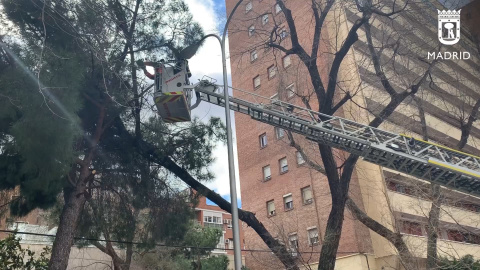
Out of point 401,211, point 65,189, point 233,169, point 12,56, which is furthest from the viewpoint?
point 401,211

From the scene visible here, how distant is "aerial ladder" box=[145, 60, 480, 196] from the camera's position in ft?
30.1

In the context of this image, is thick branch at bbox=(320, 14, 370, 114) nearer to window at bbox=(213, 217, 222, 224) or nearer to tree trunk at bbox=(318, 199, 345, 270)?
tree trunk at bbox=(318, 199, 345, 270)

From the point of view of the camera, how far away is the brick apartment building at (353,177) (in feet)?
60.0

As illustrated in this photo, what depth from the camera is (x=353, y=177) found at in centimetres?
2188

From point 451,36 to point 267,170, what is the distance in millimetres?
13818

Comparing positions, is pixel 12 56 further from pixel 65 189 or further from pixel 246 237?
pixel 246 237

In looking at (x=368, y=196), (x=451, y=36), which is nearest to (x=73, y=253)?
(x=368, y=196)

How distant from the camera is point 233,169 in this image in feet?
25.2

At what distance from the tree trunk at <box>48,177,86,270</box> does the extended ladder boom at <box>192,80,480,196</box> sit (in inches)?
155

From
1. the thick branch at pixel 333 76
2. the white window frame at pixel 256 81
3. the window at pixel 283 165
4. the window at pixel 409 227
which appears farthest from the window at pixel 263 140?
the thick branch at pixel 333 76

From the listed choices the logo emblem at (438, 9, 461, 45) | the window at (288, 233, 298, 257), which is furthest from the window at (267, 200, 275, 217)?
the logo emblem at (438, 9, 461, 45)

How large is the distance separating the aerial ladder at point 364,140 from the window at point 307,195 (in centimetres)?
1321

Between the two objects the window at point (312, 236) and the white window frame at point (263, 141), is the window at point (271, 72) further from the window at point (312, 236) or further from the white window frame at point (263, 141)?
the window at point (312, 236)

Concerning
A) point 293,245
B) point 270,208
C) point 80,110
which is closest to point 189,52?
point 80,110
